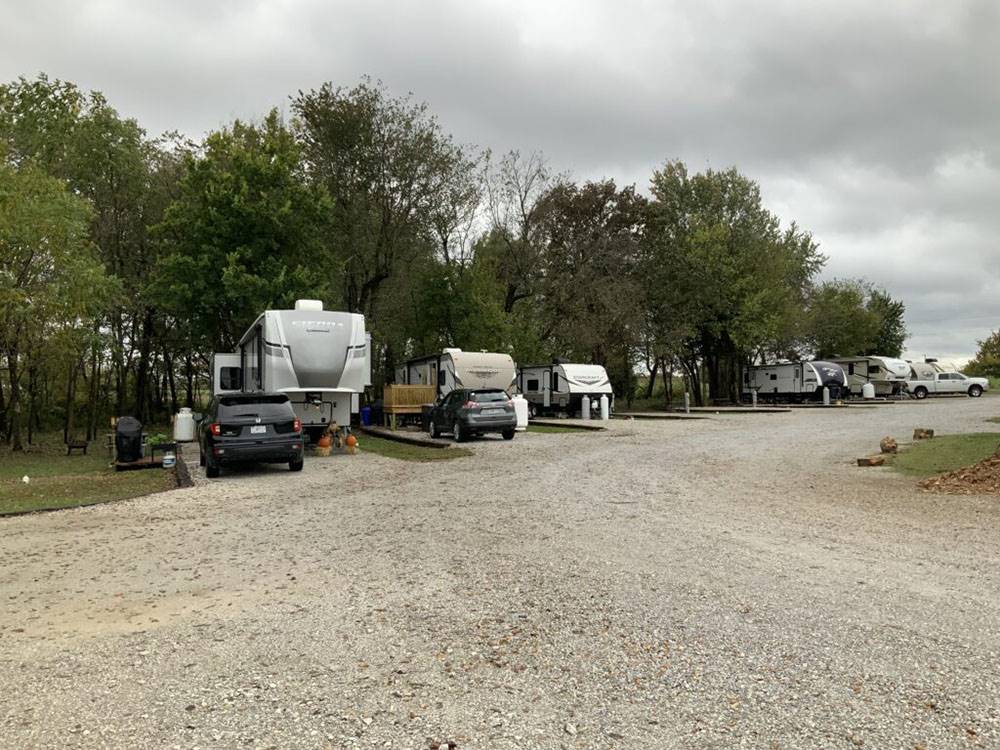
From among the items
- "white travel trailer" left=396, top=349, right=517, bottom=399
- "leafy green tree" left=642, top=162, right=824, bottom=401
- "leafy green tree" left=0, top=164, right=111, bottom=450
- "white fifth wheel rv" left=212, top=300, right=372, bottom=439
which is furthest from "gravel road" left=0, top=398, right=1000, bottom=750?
"leafy green tree" left=642, top=162, right=824, bottom=401

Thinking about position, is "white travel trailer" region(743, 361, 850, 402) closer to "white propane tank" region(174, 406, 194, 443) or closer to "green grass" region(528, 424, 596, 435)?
"green grass" region(528, 424, 596, 435)

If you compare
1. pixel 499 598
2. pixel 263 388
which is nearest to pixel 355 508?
pixel 499 598

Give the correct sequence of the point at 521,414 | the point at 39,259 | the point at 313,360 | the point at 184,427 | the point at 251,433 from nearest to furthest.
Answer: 1. the point at 251,433
2. the point at 313,360
3. the point at 39,259
4. the point at 184,427
5. the point at 521,414

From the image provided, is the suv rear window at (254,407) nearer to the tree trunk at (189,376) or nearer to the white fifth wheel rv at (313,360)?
the white fifth wheel rv at (313,360)

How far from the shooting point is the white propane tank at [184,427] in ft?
79.9

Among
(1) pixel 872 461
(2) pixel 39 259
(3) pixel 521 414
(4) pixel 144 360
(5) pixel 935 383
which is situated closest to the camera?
(1) pixel 872 461

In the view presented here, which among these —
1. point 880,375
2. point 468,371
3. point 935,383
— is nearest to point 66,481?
point 468,371

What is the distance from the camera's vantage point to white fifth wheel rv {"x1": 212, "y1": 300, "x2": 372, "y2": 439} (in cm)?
1792

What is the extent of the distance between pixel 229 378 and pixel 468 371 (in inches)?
344

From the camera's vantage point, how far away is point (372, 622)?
16.6 ft

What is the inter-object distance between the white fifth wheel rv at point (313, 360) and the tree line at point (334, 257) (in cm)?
657

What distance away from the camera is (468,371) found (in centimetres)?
2759

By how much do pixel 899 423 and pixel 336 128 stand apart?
24.4m

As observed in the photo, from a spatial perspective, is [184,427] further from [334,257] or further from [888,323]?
[888,323]
